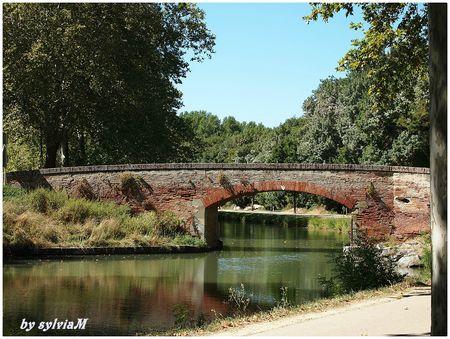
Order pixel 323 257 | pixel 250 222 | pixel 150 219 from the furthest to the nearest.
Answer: pixel 250 222 → pixel 150 219 → pixel 323 257

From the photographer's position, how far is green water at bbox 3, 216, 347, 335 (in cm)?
981

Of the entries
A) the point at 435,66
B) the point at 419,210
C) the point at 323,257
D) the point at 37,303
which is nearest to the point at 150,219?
the point at 323,257

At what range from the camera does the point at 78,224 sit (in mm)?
19719

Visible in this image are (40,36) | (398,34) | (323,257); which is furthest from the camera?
(40,36)

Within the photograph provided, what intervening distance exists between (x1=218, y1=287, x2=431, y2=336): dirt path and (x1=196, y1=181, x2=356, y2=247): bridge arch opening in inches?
487

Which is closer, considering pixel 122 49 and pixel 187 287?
pixel 187 287

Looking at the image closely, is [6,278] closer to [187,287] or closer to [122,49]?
[187,287]

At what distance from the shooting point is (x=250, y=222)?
3819 cm

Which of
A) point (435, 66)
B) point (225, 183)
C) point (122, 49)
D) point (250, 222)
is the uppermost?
point (122, 49)

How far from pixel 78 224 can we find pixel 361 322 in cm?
1406

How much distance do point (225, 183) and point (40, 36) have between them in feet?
28.5

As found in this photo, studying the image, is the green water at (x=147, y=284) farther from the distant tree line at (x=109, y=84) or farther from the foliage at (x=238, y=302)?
the distant tree line at (x=109, y=84)

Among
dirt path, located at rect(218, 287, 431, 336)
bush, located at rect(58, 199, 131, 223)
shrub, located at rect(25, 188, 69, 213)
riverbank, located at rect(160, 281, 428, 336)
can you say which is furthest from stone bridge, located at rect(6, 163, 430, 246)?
dirt path, located at rect(218, 287, 431, 336)

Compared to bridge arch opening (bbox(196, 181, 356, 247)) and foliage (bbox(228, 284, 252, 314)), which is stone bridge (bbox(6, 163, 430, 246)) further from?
foliage (bbox(228, 284, 252, 314))
